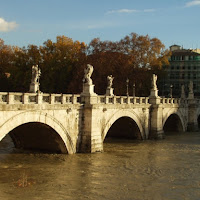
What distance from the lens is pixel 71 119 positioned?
2036 centimetres

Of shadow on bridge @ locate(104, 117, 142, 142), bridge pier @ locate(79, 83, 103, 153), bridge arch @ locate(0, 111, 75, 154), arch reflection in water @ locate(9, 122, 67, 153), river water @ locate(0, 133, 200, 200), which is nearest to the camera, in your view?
river water @ locate(0, 133, 200, 200)

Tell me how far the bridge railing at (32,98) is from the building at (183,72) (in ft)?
142

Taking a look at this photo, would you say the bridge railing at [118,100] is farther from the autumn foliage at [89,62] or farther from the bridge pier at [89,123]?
the autumn foliage at [89,62]

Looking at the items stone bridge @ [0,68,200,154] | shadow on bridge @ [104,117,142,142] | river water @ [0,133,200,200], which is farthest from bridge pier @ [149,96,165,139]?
river water @ [0,133,200,200]

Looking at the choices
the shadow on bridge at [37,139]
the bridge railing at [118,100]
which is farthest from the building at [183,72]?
the shadow on bridge at [37,139]

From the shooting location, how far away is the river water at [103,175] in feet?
46.4

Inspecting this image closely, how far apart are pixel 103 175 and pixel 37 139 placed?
20.2ft

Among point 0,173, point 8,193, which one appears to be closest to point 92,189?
point 8,193

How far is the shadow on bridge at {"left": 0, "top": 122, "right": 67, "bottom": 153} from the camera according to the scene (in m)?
19.8

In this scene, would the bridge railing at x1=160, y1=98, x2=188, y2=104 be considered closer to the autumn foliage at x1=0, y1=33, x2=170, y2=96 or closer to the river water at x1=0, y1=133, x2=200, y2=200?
the autumn foliage at x1=0, y1=33, x2=170, y2=96

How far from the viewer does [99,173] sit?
17250mm

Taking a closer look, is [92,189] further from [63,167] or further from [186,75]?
[186,75]

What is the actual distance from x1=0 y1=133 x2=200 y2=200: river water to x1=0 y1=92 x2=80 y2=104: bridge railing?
11.0 feet

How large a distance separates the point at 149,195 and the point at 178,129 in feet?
78.5
